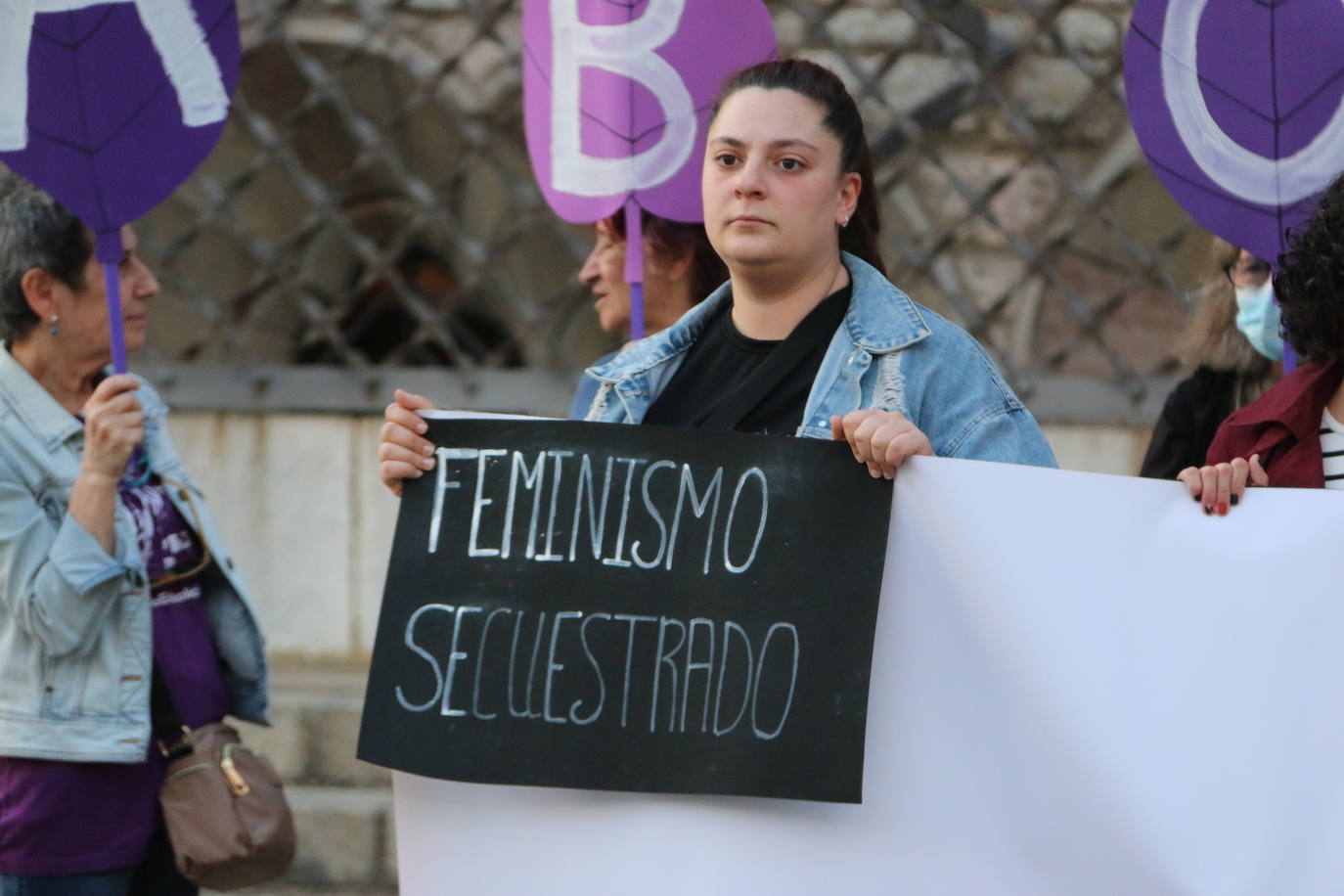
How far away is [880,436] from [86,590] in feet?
4.72

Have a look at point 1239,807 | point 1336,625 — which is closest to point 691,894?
point 1239,807

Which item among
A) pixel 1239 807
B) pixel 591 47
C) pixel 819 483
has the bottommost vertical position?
pixel 1239 807

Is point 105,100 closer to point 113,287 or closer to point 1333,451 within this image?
point 113,287

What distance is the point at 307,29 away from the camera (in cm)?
526

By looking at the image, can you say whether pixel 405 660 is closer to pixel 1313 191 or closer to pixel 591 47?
pixel 591 47

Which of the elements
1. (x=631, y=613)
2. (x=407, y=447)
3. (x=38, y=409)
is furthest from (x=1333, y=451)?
(x=38, y=409)

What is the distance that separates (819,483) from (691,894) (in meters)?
0.56

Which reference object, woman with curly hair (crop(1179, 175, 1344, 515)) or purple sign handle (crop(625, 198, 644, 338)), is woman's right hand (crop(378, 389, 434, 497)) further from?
woman with curly hair (crop(1179, 175, 1344, 515))

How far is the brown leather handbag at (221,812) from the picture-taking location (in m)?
3.09

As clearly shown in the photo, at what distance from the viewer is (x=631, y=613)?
2424 mm

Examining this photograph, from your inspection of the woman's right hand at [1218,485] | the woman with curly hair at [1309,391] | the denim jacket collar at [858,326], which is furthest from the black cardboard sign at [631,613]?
the woman with curly hair at [1309,391]

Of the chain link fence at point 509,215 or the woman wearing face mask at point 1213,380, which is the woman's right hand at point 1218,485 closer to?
the woman wearing face mask at point 1213,380

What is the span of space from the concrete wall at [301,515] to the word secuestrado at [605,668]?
9.15 ft

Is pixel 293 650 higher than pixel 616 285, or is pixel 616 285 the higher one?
pixel 616 285
